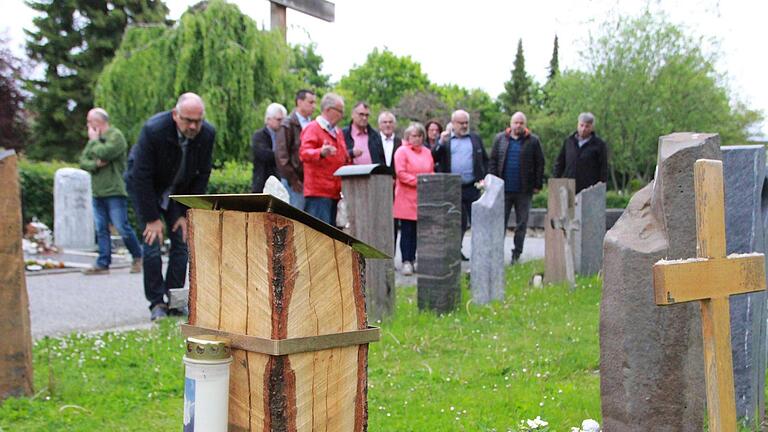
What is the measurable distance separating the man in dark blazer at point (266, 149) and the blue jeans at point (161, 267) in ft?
7.37

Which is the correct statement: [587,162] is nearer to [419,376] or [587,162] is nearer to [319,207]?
[319,207]

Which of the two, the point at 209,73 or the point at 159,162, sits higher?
the point at 209,73

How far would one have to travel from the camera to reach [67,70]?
3766 centimetres

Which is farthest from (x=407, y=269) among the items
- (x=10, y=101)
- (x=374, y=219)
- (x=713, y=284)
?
(x=10, y=101)

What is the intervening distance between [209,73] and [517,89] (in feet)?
137

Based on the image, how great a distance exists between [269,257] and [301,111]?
647 cm

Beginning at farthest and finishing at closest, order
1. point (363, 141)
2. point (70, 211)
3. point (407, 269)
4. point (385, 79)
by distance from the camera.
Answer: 1. point (385, 79)
2. point (70, 211)
3. point (407, 269)
4. point (363, 141)

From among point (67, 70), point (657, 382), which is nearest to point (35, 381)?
point (657, 382)

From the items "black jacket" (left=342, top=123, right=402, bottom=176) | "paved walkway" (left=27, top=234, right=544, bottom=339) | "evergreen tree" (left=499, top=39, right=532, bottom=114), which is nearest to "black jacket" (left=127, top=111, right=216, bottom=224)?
"paved walkway" (left=27, top=234, right=544, bottom=339)

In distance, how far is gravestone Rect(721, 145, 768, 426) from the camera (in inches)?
150

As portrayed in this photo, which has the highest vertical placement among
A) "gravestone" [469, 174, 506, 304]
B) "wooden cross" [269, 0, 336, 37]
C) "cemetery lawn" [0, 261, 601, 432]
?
"wooden cross" [269, 0, 336, 37]

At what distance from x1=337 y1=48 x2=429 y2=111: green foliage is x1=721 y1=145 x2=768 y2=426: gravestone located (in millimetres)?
55987

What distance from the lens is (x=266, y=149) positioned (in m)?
9.12

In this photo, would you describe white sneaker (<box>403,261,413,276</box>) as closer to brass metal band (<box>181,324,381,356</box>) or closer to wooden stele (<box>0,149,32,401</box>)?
wooden stele (<box>0,149,32,401</box>)
